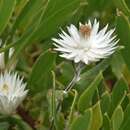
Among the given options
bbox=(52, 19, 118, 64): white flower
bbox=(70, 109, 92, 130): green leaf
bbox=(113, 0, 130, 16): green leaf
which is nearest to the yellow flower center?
bbox=(52, 19, 118, 64): white flower

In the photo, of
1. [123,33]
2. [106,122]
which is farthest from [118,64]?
[106,122]

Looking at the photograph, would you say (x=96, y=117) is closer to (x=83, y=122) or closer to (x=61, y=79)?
(x=83, y=122)

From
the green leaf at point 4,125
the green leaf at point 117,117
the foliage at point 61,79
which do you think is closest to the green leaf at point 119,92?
the foliage at point 61,79

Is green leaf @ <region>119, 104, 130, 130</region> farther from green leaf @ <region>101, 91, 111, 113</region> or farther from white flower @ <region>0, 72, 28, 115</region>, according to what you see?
white flower @ <region>0, 72, 28, 115</region>

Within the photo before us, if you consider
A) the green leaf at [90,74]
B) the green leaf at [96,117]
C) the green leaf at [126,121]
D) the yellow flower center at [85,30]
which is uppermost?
the yellow flower center at [85,30]

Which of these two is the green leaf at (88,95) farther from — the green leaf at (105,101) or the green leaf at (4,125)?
the green leaf at (4,125)

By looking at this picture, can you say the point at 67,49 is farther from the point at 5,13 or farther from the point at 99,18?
the point at 99,18

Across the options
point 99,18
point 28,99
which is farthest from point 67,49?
point 99,18
